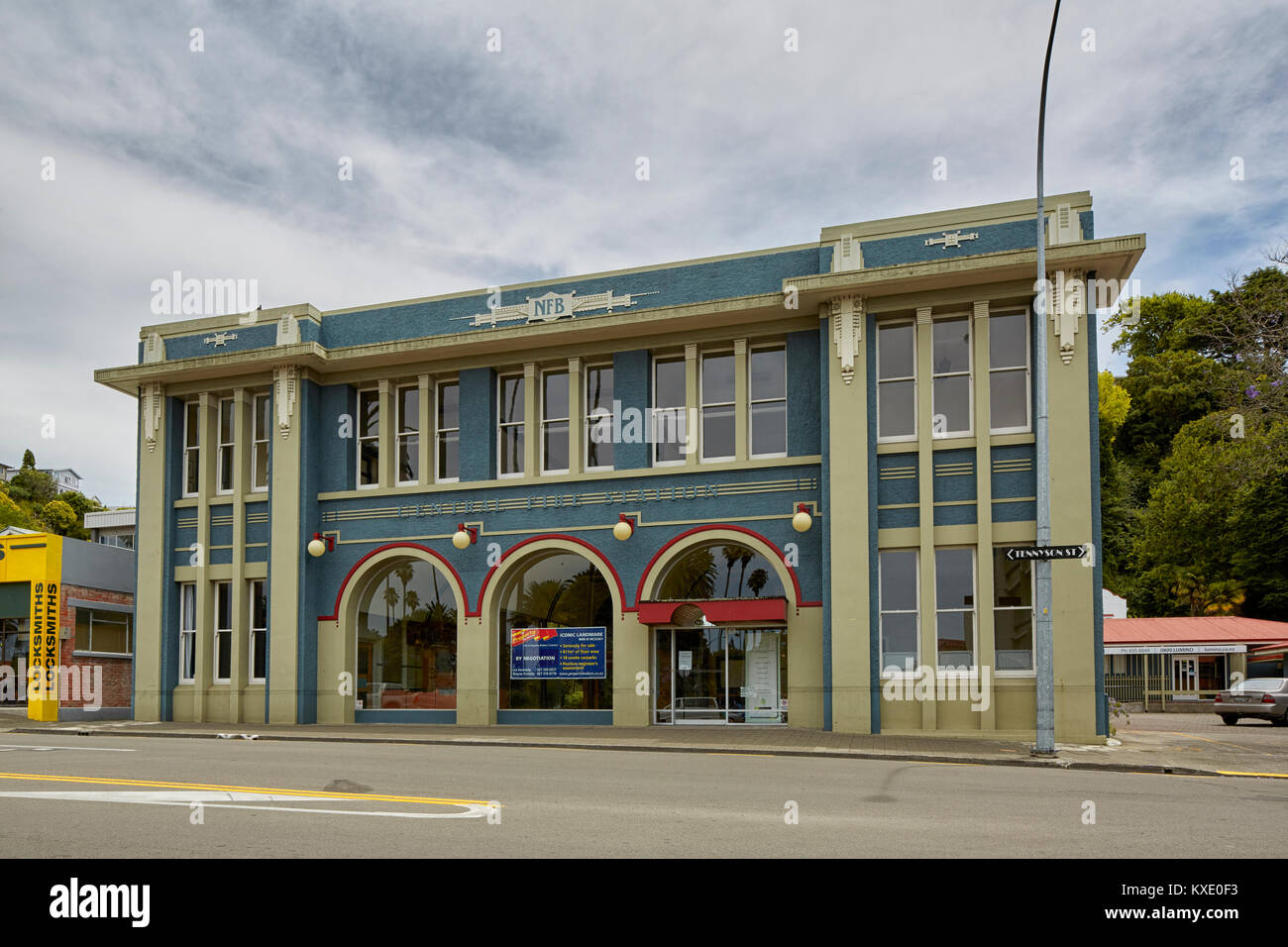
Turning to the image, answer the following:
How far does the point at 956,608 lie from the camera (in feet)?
67.0

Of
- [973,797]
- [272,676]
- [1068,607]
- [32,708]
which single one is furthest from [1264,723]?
[32,708]

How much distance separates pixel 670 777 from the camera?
13.1 m

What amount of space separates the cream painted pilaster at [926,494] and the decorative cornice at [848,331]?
1.12 m

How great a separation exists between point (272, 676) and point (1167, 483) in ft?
134

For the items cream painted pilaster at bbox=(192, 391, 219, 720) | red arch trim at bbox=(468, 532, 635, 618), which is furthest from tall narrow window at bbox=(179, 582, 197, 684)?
red arch trim at bbox=(468, 532, 635, 618)

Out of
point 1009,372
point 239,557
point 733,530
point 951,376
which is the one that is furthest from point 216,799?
point 239,557

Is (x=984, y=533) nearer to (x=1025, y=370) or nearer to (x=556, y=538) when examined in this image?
(x=1025, y=370)

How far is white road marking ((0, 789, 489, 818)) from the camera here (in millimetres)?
9719

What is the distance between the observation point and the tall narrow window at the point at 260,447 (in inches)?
1033

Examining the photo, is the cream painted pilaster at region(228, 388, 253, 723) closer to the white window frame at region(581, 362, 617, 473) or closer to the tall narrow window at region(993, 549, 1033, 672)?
the white window frame at region(581, 362, 617, 473)

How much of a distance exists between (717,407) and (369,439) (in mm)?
8182

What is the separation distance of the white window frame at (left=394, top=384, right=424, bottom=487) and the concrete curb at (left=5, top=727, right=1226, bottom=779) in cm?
618

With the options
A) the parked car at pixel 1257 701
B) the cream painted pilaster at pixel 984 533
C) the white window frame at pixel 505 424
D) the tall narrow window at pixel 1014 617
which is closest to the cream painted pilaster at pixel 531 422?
the white window frame at pixel 505 424

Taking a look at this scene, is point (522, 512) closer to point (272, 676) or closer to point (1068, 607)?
point (272, 676)
